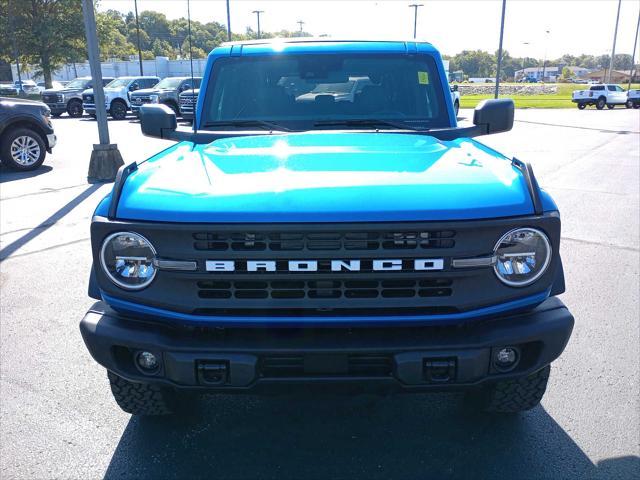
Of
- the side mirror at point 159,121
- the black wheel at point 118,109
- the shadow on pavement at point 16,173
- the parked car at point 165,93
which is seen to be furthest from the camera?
Answer: the black wheel at point 118,109

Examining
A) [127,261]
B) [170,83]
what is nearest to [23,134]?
[127,261]

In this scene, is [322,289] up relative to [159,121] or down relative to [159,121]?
down

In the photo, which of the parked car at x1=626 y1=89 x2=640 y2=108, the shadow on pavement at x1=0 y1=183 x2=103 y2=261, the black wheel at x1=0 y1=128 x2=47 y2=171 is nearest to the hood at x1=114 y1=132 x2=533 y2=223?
A: the shadow on pavement at x1=0 y1=183 x2=103 y2=261

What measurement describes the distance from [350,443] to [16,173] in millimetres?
10774

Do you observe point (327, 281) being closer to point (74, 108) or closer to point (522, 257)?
point (522, 257)

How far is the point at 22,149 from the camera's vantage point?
11.6 meters

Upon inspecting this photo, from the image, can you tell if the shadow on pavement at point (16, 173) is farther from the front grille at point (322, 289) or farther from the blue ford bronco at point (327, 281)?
the front grille at point (322, 289)

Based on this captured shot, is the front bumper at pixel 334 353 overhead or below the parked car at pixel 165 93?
overhead

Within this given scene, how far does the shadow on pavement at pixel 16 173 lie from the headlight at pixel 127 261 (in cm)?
950

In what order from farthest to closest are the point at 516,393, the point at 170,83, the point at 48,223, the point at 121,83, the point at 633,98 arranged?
the point at 633,98
the point at 121,83
the point at 170,83
the point at 48,223
the point at 516,393

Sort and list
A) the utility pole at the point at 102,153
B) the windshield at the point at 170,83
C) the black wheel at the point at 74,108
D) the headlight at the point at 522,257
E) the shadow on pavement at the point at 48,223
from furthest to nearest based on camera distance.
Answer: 1. the black wheel at the point at 74,108
2. the windshield at the point at 170,83
3. the utility pole at the point at 102,153
4. the shadow on pavement at the point at 48,223
5. the headlight at the point at 522,257

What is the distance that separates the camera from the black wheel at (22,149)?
1146cm

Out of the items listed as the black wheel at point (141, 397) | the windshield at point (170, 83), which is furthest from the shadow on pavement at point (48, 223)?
the windshield at point (170, 83)

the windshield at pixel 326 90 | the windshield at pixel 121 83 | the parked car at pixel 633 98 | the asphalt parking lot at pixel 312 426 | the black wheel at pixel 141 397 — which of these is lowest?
the parked car at pixel 633 98
